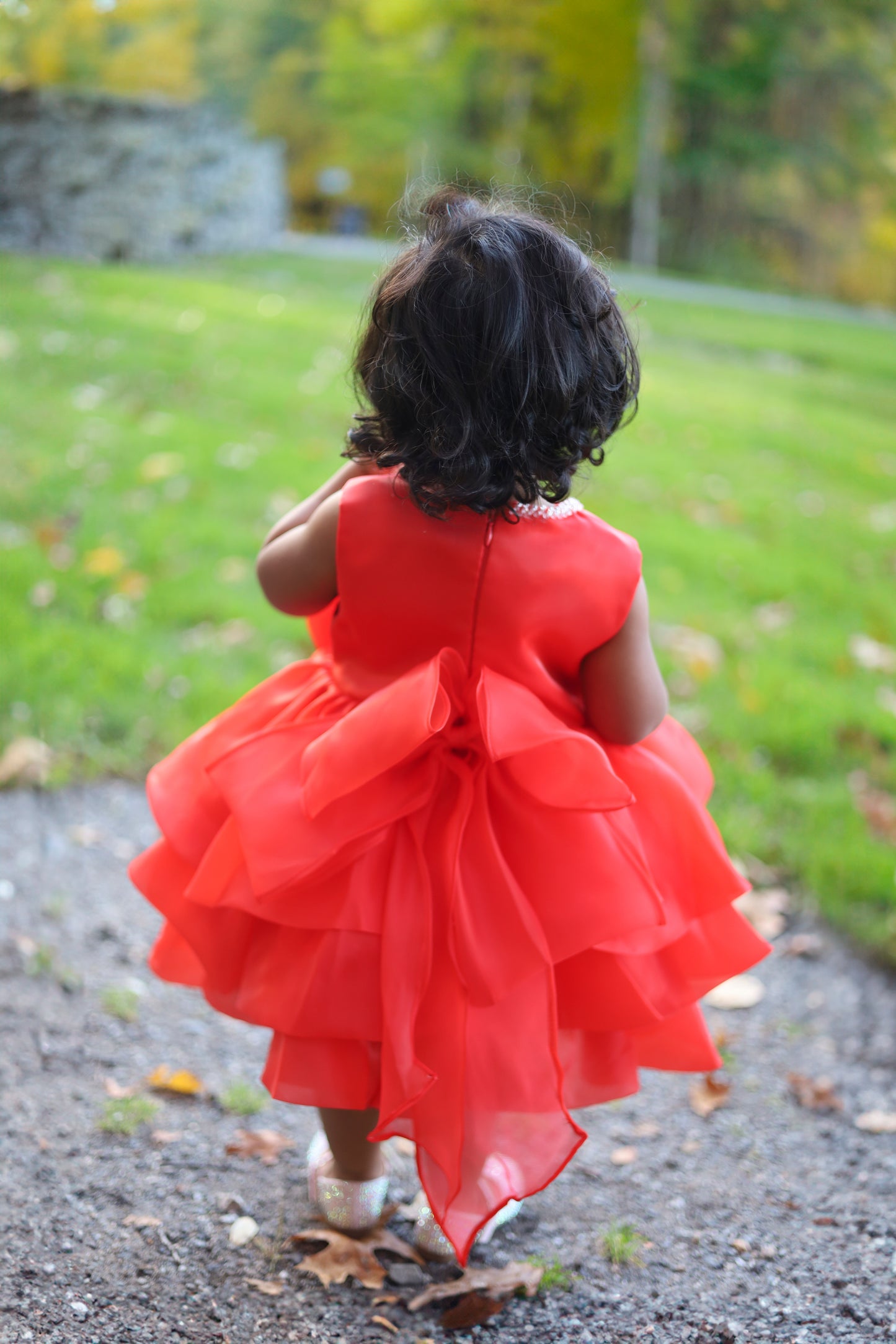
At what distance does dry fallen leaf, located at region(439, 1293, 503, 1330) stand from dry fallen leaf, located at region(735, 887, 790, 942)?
1.12m

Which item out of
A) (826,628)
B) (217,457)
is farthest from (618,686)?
(217,457)

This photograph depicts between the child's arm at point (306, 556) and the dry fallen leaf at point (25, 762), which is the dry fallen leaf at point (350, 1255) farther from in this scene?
the dry fallen leaf at point (25, 762)

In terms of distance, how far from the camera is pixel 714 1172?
1.70 m

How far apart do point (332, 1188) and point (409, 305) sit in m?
1.10

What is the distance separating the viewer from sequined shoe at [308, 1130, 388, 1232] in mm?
1479

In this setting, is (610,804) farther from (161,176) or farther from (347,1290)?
(161,176)

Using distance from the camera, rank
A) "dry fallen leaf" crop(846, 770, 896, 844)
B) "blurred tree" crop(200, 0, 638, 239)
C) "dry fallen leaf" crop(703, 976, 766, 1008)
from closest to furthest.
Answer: "dry fallen leaf" crop(703, 976, 766, 1008)
"dry fallen leaf" crop(846, 770, 896, 844)
"blurred tree" crop(200, 0, 638, 239)

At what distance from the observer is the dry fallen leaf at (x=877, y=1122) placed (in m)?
1.82

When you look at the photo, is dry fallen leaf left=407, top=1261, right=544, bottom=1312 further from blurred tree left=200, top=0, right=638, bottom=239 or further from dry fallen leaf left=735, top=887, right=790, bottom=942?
blurred tree left=200, top=0, right=638, bottom=239

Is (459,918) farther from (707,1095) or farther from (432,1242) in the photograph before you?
(707,1095)

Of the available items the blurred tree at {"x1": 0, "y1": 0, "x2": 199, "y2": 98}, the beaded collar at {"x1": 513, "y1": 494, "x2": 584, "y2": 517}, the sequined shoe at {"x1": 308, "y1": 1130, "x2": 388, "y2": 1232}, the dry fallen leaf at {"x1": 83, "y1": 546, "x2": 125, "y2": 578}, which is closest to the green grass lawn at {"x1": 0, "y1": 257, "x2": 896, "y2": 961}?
the dry fallen leaf at {"x1": 83, "y1": 546, "x2": 125, "y2": 578}

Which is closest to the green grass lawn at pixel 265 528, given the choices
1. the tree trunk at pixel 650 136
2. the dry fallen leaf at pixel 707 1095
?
the dry fallen leaf at pixel 707 1095

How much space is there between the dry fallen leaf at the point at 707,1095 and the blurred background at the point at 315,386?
57 centimetres

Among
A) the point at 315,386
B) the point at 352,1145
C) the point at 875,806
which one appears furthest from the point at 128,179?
the point at 352,1145
